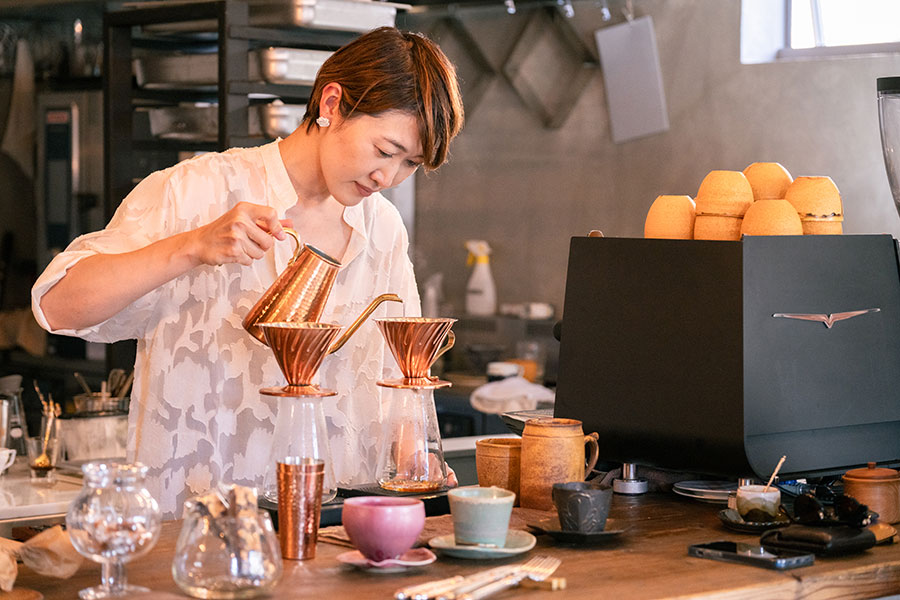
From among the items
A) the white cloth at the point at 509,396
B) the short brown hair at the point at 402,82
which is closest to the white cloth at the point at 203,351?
the short brown hair at the point at 402,82

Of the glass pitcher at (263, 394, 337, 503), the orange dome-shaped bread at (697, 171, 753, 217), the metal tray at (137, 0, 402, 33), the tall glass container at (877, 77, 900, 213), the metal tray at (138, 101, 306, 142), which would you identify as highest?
the metal tray at (137, 0, 402, 33)

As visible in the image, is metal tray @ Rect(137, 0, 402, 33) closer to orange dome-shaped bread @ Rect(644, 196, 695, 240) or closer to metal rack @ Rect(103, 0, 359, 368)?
metal rack @ Rect(103, 0, 359, 368)

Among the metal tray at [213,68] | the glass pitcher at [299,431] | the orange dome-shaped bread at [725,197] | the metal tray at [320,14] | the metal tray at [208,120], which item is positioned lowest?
the glass pitcher at [299,431]

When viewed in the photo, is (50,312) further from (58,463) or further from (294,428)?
(58,463)

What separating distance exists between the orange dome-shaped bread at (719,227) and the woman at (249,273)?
46 centimetres

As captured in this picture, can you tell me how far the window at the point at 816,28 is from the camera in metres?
4.26

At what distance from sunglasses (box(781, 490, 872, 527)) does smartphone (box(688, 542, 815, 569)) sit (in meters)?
0.11

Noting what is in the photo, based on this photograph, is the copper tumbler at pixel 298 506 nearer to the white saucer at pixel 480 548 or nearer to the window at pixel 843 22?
the white saucer at pixel 480 548

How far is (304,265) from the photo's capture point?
1.83 m

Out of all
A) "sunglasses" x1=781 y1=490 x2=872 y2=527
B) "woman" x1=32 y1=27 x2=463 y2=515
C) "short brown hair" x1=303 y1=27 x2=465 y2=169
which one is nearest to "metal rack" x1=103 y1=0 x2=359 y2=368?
"woman" x1=32 y1=27 x2=463 y2=515

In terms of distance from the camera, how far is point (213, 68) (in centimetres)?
369

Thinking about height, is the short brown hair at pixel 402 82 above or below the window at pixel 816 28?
below

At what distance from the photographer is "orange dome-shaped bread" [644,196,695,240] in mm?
2092

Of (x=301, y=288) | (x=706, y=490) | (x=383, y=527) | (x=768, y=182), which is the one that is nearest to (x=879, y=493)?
(x=706, y=490)
